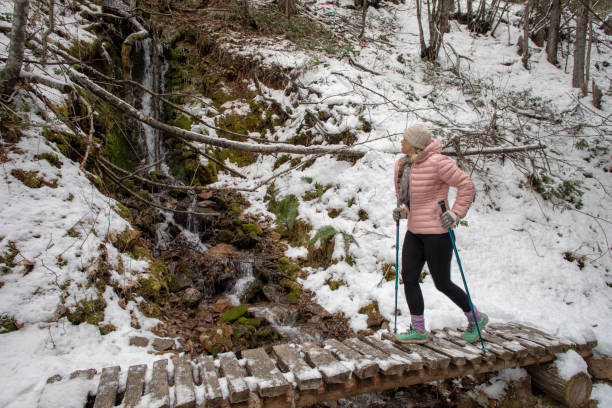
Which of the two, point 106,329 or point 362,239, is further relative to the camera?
point 362,239

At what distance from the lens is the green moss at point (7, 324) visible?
2.98 meters

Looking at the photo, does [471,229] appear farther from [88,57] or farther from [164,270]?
[88,57]

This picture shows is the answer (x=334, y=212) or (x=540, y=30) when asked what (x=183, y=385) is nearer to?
(x=334, y=212)

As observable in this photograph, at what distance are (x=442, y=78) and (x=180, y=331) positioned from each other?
31.4 ft

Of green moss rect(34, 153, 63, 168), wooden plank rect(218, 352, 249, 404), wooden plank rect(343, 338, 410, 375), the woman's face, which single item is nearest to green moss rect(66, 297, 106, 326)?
wooden plank rect(218, 352, 249, 404)

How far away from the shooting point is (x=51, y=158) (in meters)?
4.31

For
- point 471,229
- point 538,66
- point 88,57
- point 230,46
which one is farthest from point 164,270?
point 538,66

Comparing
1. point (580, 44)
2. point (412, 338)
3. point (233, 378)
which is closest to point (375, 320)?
point (412, 338)

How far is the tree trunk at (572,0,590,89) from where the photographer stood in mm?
8202

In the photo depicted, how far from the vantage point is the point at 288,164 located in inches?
303

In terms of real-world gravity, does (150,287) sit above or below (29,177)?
below

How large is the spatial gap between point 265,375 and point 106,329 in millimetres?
2133

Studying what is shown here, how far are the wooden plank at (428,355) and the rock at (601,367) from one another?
2231 millimetres

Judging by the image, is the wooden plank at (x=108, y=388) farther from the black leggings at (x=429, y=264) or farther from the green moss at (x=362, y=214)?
the green moss at (x=362, y=214)
